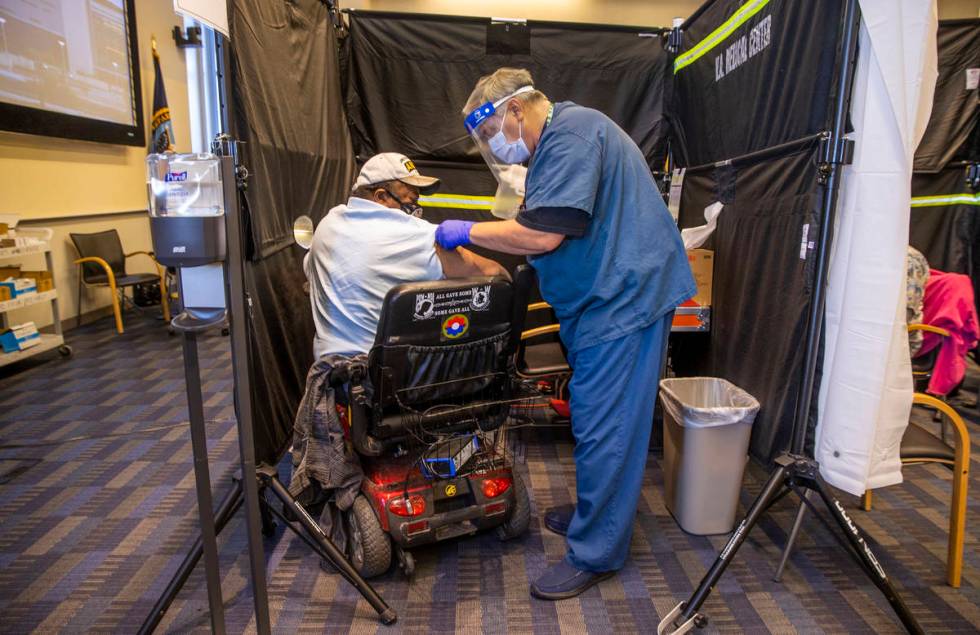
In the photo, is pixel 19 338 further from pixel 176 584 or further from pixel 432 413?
pixel 432 413

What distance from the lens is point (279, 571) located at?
5.60 ft

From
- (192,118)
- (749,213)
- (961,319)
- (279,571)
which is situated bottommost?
(279,571)

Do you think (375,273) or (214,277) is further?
(375,273)

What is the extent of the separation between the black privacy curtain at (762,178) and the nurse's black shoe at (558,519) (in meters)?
0.65

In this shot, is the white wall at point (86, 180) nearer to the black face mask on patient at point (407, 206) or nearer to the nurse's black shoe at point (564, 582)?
the black face mask on patient at point (407, 206)

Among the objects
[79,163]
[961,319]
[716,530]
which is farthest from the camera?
[79,163]

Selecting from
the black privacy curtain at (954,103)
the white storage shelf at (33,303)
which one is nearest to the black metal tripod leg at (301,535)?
the white storage shelf at (33,303)

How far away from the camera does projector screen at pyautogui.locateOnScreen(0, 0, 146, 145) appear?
12.3ft

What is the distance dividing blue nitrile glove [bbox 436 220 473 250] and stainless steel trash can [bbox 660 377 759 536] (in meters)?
0.87

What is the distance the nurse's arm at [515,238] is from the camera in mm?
1488

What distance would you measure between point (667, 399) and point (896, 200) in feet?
2.90

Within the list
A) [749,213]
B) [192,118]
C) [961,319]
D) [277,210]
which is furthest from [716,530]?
[192,118]

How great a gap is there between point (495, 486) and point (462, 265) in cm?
67

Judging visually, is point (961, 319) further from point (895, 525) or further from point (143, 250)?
point (143, 250)
